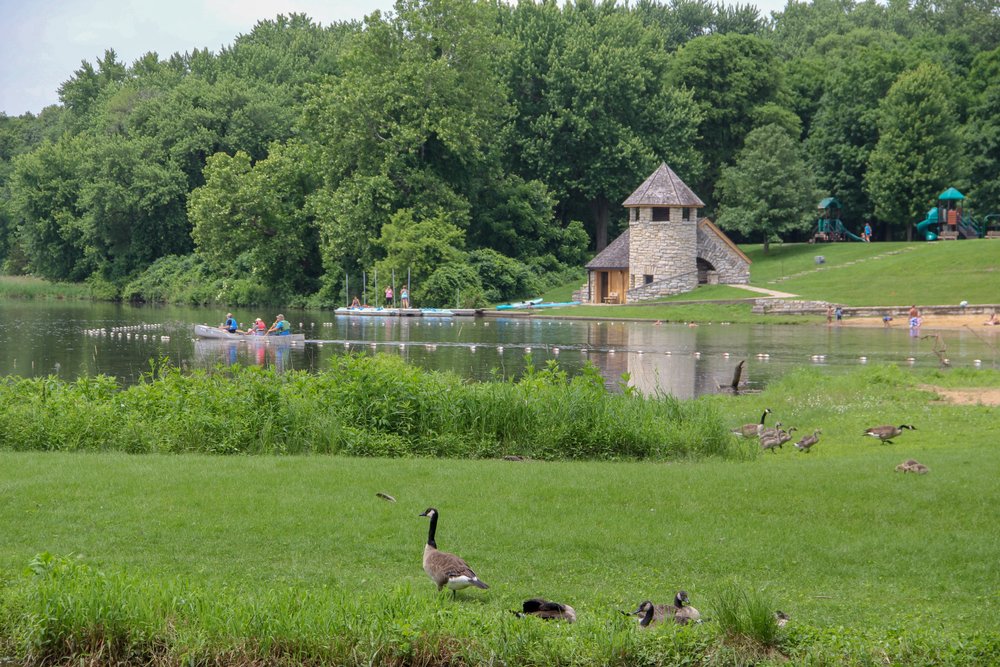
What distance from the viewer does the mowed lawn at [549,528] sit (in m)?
9.34

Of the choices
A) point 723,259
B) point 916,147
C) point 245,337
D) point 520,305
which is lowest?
point 245,337

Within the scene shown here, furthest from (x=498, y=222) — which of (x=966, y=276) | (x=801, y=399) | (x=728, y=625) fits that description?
(x=728, y=625)

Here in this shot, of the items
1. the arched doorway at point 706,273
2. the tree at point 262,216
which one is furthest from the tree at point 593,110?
the tree at point 262,216

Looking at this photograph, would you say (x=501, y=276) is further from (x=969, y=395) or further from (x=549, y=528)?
(x=549, y=528)

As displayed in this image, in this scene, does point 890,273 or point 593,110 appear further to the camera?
point 593,110

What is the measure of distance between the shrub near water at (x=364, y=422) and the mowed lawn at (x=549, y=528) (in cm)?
131

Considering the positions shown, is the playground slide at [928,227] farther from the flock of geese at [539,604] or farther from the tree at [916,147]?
the flock of geese at [539,604]

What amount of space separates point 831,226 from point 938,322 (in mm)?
32742

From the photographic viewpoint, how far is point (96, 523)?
36.2 feet

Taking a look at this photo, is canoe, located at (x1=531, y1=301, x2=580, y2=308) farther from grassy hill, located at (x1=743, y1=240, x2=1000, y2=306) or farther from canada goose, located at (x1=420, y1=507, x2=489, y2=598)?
canada goose, located at (x1=420, y1=507, x2=489, y2=598)

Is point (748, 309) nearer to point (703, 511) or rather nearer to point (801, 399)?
point (801, 399)

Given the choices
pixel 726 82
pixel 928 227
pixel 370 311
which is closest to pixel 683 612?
pixel 370 311

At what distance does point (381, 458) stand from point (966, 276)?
49.8 metres

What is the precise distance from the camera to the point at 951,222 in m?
70.1
